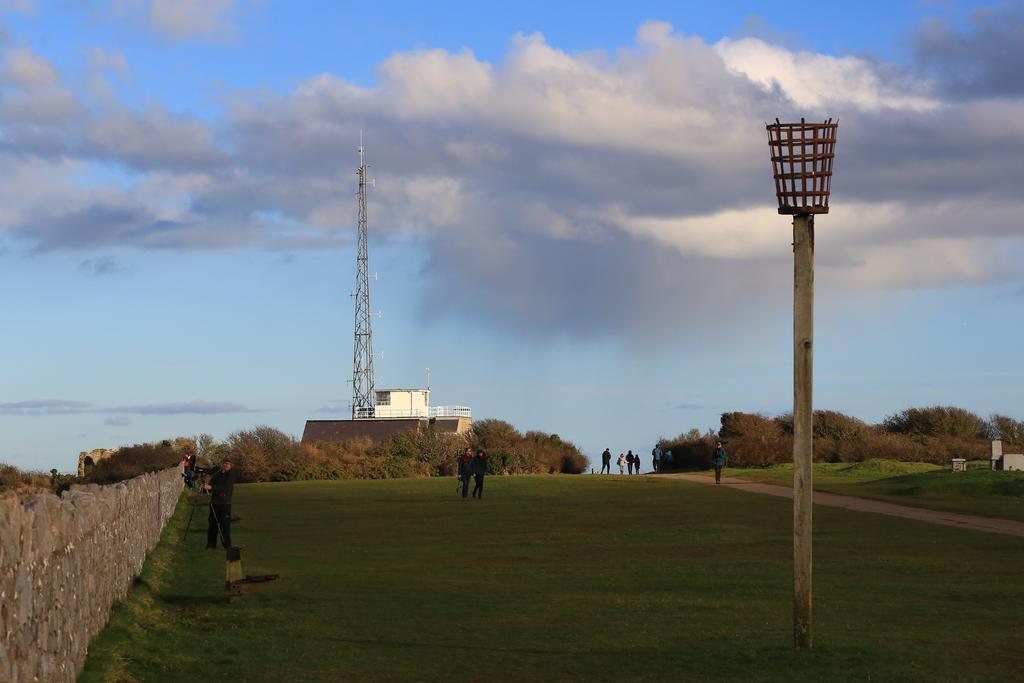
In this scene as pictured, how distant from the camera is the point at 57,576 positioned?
10.6 meters

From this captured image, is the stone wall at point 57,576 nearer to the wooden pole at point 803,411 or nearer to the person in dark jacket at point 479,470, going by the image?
the wooden pole at point 803,411

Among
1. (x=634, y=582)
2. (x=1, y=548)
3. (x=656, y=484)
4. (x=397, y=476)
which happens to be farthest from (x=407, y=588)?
(x=397, y=476)

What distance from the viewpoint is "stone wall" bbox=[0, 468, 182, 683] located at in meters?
8.36

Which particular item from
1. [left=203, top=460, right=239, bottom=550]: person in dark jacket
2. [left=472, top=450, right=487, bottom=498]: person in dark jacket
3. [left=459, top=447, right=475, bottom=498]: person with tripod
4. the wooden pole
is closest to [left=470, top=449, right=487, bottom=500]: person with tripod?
[left=472, top=450, right=487, bottom=498]: person in dark jacket

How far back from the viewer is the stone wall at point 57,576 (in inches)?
329

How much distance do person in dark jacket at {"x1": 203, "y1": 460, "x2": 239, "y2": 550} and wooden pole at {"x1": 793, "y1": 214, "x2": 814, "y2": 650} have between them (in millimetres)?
15059

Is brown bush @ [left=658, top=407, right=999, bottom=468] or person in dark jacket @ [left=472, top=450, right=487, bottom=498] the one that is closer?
person in dark jacket @ [left=472, top=450, right=487, bottom=498]

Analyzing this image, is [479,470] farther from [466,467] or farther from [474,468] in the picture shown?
[466,467]

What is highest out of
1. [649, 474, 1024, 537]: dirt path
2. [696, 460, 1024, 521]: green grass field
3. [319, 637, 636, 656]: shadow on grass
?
[696, 460, 1024, 521]: green grass field

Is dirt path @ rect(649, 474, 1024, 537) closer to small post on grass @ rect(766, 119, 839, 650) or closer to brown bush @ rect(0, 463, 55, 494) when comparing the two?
small post on grass @ rect(766, 119, 839, 650)

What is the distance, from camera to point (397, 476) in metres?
74.7

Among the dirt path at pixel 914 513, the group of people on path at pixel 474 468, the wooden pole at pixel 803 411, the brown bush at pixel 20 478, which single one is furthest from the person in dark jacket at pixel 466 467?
the wooden pole at pixel 803 411

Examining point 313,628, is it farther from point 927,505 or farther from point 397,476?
point 397,476

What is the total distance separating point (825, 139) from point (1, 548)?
28.0ft
